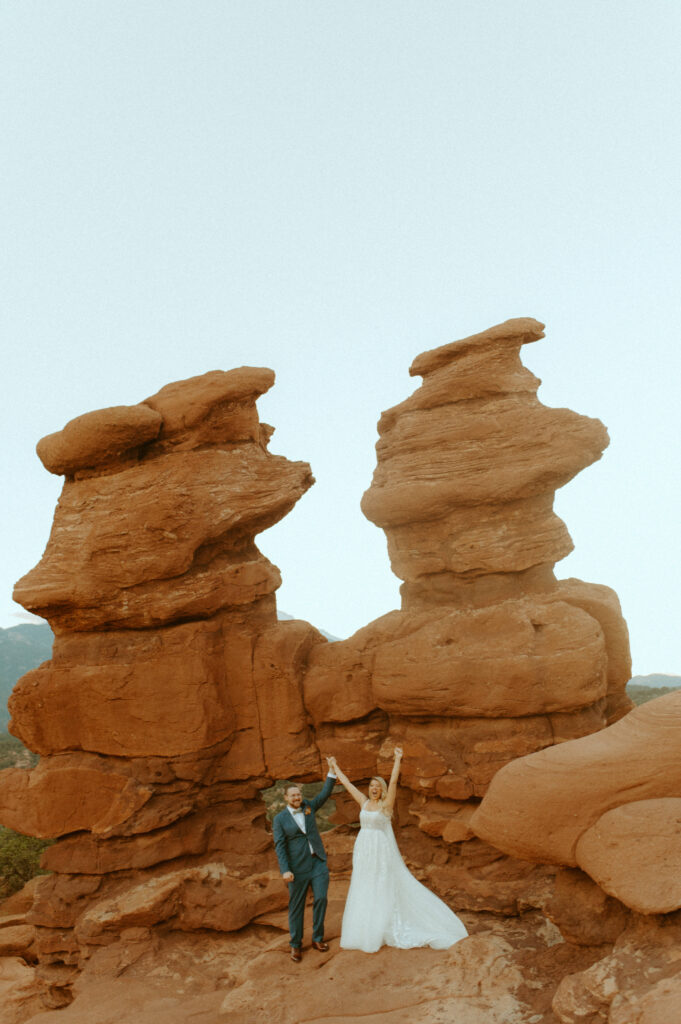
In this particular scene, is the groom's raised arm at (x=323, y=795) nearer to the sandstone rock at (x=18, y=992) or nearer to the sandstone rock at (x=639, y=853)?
the sandstone rock at (x=639, y=853)

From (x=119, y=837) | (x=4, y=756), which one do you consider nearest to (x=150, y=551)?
(x=119, y=837)

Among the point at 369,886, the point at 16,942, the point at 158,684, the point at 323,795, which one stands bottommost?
the point at 16,942

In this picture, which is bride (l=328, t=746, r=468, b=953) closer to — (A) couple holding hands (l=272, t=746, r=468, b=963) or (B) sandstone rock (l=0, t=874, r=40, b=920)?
(A) couple holding hands (l=272, t=746, r=468, b=963)

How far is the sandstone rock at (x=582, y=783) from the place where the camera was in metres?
6.27

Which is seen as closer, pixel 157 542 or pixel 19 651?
pixel 157 542

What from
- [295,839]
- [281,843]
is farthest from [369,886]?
[281,843]

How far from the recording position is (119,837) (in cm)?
1111

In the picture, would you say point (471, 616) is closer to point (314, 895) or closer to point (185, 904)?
point (314, 895)

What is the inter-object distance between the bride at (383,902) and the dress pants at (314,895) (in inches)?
17.0

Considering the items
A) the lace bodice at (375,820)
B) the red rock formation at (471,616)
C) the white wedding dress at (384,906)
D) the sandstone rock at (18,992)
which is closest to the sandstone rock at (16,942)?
the sandstone rock at (18,992)

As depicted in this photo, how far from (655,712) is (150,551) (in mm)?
7290

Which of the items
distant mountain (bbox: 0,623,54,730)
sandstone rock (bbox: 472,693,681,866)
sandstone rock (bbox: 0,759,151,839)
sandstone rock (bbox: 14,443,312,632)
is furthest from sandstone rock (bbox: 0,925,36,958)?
distant mountain (bbox: 0,623,54,730)

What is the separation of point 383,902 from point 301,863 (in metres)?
1.03

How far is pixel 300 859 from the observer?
8.69 metres
